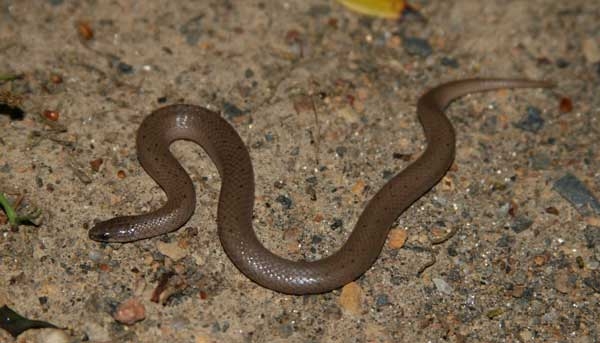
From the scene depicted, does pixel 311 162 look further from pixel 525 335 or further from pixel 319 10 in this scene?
pixel 525 335

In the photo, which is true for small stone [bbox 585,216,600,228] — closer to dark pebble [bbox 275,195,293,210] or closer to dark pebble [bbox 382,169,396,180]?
dark pebble [bbox 382,169,396,180]

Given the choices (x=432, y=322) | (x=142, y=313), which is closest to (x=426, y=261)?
(x=432, y=322)

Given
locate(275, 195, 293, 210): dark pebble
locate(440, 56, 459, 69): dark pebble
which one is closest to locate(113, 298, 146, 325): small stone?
locate(275, 195, 293, 210): dark pebble

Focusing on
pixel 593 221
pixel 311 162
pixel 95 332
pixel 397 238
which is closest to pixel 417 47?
pixel 311 162

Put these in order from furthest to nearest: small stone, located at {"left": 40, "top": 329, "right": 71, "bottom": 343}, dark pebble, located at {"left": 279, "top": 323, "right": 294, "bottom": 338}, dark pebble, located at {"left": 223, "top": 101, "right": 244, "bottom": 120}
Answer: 1. dark pebble, located at {"left": 223, "top": 101, "right": 244, "bottom": 120}
2. dark pebble, located at {"left": 279, "top": 323, "right": 294, "bottom": 338}
3. small stone, located at {"left": 40, "top": 329, "right": 71, "bottom": 343}

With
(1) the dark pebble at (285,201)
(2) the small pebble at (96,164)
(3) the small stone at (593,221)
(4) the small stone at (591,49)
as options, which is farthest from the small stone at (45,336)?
(4) the small stone at (591,49)

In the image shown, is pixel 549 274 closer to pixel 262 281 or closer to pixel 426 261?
pixel 426 261
